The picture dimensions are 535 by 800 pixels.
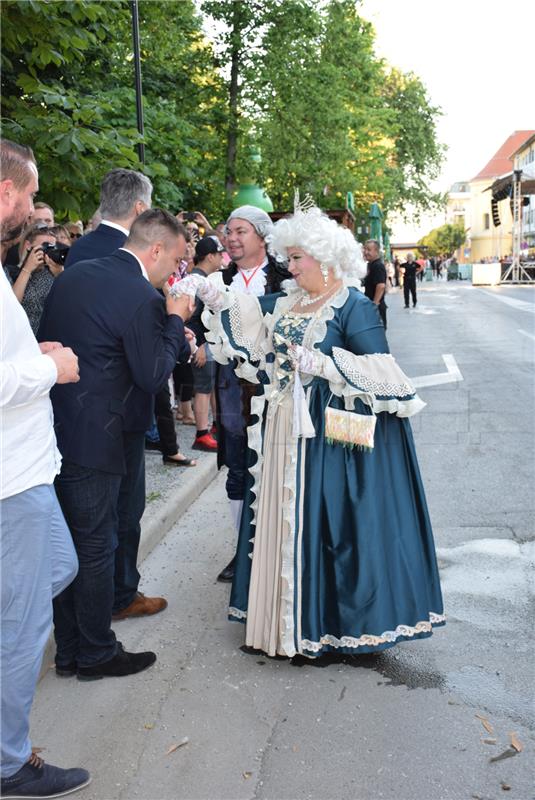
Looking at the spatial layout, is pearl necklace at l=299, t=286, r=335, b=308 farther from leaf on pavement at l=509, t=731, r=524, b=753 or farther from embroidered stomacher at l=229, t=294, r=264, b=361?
leaf on pavement at l=509, t=731, r=524, b=753

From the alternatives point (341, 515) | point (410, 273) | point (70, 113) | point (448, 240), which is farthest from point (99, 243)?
point (448, 240)

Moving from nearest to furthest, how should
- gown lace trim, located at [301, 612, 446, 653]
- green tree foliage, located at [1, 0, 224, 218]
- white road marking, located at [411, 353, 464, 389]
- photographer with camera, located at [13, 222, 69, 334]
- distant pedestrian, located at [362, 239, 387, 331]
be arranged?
gown lace trim, located at [301, 612, 446, 653] < photographer with camera, located at [13, 222, 69, 334] < green tree foliage, located at [1, 0, 224, 218] < white road marking, located at [411, 353, 464, 389] < distant pedestrian, located at [362, 239, 387, 331]

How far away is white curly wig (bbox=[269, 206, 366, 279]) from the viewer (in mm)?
3553

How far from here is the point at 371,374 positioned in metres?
3.48

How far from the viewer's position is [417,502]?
360cm

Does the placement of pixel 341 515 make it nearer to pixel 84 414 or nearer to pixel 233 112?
pixel 84 414

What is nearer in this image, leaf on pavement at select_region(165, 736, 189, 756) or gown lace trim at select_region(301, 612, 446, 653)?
leaf on pavement at select_region(165, 736, 189, 756)

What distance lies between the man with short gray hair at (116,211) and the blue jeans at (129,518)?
87cm

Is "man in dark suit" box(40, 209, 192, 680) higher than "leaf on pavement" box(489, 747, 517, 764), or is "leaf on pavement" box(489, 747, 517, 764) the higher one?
"man in dark suit" box(40, 209, 192, 680)

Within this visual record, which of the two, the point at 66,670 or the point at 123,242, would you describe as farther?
the point at 123,242

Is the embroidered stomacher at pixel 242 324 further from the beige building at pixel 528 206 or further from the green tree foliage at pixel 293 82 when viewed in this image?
the beige building at pixel 528 206

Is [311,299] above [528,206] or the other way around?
the other way around

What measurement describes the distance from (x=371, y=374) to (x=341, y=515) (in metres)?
0.61

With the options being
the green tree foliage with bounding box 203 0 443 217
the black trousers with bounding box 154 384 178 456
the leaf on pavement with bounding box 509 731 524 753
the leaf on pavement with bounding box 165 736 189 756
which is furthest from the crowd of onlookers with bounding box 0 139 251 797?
the green tree foliage with bounding box 203 0 443 217
